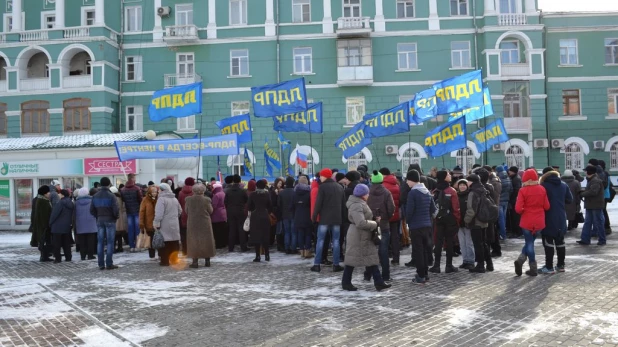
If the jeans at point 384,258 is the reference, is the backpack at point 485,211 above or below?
above

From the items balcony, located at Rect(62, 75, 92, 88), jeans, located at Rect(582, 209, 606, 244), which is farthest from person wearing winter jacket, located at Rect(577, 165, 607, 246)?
balcony, located at Rect(62, 75, 92, 88)

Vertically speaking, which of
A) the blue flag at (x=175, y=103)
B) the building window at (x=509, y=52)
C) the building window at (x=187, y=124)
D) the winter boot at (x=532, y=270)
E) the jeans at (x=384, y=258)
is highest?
the building window at (x=509, y=52)

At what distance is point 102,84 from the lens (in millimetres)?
33094

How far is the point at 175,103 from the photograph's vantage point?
1587cm

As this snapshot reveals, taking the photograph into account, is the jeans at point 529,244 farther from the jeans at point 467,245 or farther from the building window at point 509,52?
the building window at point 509,52

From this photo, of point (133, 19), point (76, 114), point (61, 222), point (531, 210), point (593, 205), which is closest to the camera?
point (531, 210)

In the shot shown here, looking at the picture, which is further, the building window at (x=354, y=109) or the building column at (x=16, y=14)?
the building column at (x=16, y=14)

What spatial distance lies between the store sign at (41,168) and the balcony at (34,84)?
13408 millimetres

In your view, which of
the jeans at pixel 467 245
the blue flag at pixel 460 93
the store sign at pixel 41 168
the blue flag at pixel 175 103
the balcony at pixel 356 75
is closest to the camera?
the jeans at pixel 467 245

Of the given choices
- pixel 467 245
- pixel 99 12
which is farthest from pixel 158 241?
pixel 99 12

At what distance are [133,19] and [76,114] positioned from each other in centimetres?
712

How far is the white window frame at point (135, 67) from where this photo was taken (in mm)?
34906

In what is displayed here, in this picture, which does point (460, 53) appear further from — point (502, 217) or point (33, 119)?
point (33, 119)

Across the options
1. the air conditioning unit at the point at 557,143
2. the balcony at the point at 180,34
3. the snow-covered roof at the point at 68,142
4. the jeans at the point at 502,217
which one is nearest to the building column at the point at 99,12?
the balcony at the point at 180,34
